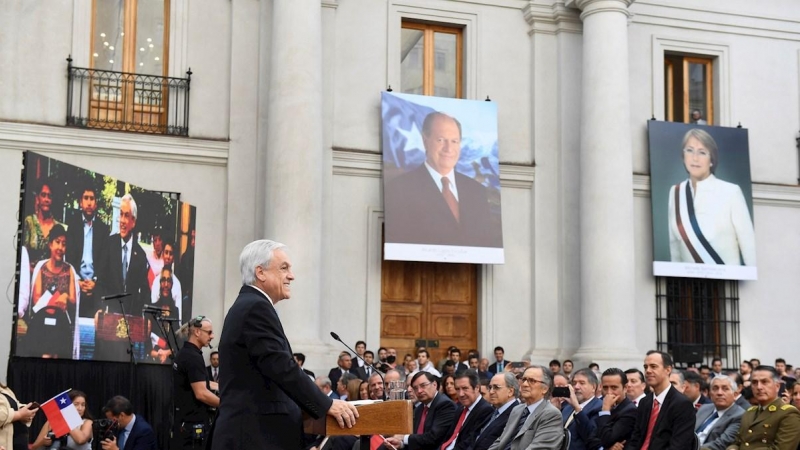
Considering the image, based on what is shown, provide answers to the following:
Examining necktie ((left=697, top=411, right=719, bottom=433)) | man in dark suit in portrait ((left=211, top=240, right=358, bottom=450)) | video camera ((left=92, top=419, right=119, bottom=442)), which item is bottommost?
video camera ((left=92, top=419, right=119, bottom=442))

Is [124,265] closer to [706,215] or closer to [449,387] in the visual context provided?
[449,387]

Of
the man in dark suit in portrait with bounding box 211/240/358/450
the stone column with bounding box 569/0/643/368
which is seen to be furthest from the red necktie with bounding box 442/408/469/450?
the stone column with bounding box 569/0/643/368

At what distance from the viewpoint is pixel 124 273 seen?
1475cm

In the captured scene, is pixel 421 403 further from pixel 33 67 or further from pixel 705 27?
pixel 705 27

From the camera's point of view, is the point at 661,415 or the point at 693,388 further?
the point at 693,388

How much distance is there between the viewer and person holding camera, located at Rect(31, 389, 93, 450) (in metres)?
11.7

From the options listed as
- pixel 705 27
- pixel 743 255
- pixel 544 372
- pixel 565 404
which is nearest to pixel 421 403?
pixel 565 404

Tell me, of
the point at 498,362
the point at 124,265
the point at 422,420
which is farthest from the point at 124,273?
the point at 498,362

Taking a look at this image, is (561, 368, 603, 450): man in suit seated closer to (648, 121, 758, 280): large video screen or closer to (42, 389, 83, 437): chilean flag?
(42, 389, 83, 437): chilean flag

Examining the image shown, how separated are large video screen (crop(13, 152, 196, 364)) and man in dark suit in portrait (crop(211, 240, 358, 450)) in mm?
7041

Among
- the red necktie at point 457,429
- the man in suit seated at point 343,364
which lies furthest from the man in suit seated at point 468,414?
the man in suit seated at point 343,364

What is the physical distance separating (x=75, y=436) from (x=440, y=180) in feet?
28.7

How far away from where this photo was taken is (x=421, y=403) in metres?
12.0

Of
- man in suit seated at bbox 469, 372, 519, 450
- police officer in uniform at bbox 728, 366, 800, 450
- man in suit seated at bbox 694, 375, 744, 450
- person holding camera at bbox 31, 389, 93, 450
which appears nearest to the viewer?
police officer in uniform at bbox 728, 366, 800, 450
